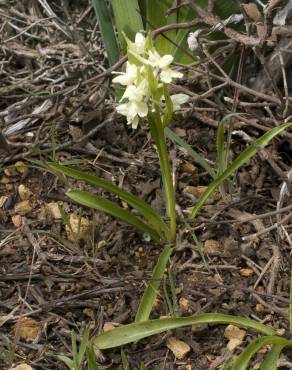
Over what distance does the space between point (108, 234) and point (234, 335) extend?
408 millimetres

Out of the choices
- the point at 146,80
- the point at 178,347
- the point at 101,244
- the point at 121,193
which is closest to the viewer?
the point at 146,80

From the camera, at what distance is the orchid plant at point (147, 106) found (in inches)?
47.9

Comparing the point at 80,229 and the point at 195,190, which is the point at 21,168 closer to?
the point at 80,229

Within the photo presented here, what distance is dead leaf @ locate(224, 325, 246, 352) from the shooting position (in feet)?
4.51

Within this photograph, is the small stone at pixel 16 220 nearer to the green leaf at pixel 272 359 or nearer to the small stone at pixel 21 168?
the small stone at pixel 21 168

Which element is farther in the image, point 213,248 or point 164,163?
point 213,248

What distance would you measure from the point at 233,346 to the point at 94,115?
785 millimetres

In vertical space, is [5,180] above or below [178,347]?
above

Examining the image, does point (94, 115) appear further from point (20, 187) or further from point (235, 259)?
point (235, 259)

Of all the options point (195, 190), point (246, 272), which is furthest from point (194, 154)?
point (246, 272)

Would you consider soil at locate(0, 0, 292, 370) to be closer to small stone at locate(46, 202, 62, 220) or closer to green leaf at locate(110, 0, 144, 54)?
small stone at locate(46, 202, 62, 220)

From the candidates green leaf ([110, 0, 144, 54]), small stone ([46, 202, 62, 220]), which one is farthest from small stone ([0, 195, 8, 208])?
green leaf ([110, 0, 144, 54])

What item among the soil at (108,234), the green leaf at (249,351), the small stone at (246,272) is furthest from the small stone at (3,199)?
the green leaf at (249,351)

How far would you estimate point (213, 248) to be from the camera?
1562 millimetres
